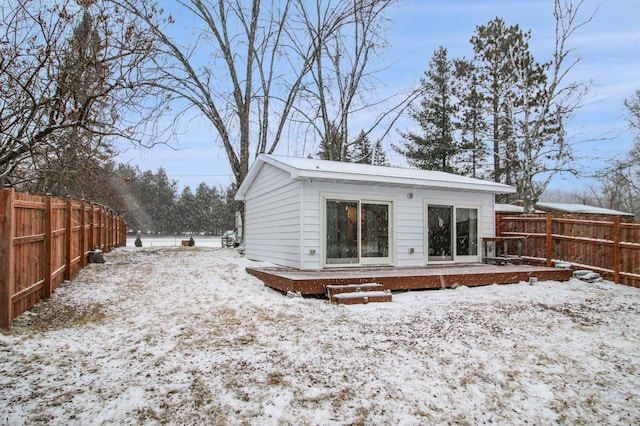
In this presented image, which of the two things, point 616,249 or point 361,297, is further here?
point 616,249

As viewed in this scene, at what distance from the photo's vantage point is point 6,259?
4.04 metres

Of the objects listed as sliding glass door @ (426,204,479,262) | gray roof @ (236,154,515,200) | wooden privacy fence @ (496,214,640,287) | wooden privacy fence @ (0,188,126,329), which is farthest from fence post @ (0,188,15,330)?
wooden privacy fence @ (496,214,640,287)

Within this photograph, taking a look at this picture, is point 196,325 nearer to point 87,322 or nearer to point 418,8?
point 87,322

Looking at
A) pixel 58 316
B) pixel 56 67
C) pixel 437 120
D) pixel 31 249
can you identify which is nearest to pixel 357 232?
pixel 58 316

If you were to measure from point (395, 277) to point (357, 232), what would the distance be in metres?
1.65

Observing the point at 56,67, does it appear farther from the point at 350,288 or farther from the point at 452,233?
the point at 452,233

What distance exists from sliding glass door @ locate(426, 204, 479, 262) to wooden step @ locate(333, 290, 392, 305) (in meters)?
3.41

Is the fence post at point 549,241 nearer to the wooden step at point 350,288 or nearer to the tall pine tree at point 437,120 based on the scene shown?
the wooden step at point 350,288

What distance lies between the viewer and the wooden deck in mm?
6195

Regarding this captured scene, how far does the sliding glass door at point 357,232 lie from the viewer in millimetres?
7863

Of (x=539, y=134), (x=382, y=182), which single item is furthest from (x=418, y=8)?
(x=382, y=182)

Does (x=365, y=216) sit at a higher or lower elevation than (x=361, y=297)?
higher

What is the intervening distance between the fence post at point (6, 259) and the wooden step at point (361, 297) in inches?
157

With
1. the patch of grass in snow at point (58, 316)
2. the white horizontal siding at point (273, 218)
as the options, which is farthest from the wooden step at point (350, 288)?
the patch of grass in snow at point (58, 316)
